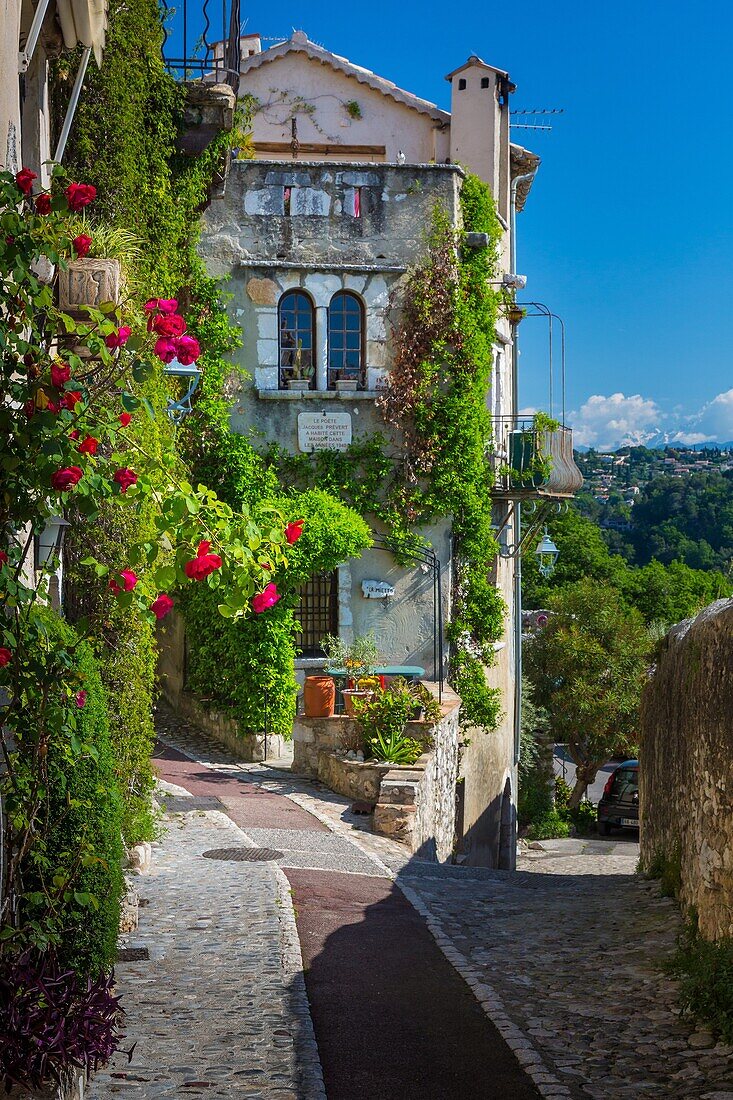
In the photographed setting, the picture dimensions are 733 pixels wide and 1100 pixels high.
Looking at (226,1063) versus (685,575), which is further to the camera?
(685,575)

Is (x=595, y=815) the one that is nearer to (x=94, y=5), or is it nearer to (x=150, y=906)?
(x=150, y=906)

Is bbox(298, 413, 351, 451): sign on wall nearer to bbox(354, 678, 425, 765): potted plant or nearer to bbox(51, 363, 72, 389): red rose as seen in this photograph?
bbox(354, 678, 425, 765): potted plant

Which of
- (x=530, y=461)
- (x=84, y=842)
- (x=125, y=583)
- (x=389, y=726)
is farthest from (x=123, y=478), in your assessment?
(x=530, y=461)

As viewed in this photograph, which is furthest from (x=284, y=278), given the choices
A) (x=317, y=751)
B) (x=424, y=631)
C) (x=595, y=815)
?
(x=595, y=815)

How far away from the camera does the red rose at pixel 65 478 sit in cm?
496

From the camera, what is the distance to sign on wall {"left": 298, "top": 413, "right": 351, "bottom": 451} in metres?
18.6

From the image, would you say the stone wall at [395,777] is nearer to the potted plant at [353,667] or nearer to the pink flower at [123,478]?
the potted plant at [353,667]

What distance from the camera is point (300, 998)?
23.7 feet

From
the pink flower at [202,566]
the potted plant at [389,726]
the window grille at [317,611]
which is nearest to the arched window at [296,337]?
the window grille at [317,611]

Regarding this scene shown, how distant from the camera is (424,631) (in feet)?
63.2

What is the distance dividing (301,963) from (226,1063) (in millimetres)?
1962

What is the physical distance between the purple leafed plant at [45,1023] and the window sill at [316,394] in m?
13.8

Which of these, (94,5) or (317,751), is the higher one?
(94,5)

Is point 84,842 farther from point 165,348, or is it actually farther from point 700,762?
point 700,762
